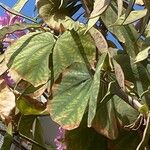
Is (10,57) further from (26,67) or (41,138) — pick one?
(41,138)

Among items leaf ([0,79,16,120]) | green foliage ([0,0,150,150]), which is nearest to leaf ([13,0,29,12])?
green foliage ([0,0,150,150])

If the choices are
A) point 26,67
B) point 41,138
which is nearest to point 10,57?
point 26,67

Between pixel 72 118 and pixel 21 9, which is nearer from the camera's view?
pixel 72 118

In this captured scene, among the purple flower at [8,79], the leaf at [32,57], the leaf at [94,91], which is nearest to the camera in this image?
the leaf at [94,91]

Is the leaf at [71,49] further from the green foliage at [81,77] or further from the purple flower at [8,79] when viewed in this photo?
the purple flower at [8,79]

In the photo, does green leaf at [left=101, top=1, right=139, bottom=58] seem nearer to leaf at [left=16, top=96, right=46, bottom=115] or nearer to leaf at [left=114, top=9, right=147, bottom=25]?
leaf at [left=114, top=9, right=147, bottom=25]

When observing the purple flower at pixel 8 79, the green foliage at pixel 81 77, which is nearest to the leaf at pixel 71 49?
the green foliage at pixel 81 77
